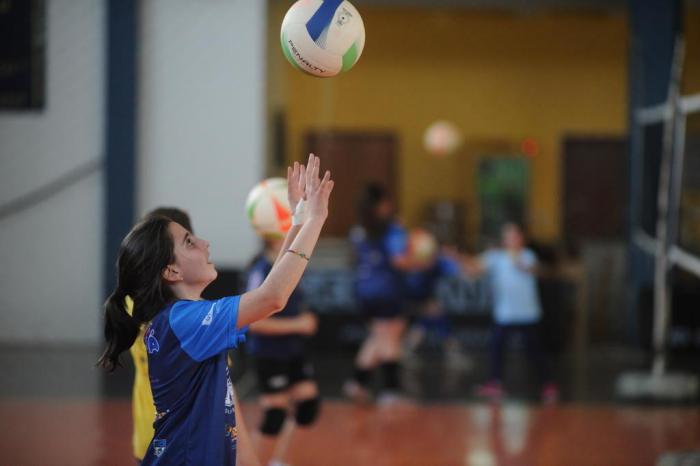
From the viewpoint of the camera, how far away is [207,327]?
9.11 ft

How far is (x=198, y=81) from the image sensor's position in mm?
10656

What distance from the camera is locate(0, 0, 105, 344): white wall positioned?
1066 cm

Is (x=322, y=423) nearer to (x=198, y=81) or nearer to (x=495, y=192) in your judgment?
(x=198, y=81)

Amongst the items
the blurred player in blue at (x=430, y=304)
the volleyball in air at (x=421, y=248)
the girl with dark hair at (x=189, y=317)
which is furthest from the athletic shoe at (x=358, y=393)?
the girl with dark hair at (x=189, y=317)

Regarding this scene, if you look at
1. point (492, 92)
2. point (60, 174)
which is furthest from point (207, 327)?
point (492, 92)

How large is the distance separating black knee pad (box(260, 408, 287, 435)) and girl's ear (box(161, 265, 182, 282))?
263cm

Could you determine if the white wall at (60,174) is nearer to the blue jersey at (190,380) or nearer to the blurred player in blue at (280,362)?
the blurred player in blue at (280,362)

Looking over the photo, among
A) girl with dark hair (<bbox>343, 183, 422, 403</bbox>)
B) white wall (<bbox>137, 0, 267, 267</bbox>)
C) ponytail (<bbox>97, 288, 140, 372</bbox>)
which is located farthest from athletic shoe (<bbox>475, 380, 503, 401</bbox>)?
ponytail (<bbox>97, 288, 140, 372</bbox>)

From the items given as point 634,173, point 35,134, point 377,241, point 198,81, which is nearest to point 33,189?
point 35,134

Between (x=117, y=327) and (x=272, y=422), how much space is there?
2552 mm

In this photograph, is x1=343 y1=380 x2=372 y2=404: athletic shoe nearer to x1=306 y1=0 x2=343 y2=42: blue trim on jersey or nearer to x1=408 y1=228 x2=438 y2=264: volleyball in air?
x1=408 y1=228 x2=438 y2=264: volleyball in air

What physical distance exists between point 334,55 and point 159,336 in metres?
1.34

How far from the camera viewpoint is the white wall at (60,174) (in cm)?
1066

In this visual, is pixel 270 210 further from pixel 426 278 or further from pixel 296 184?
pixel 426 278
